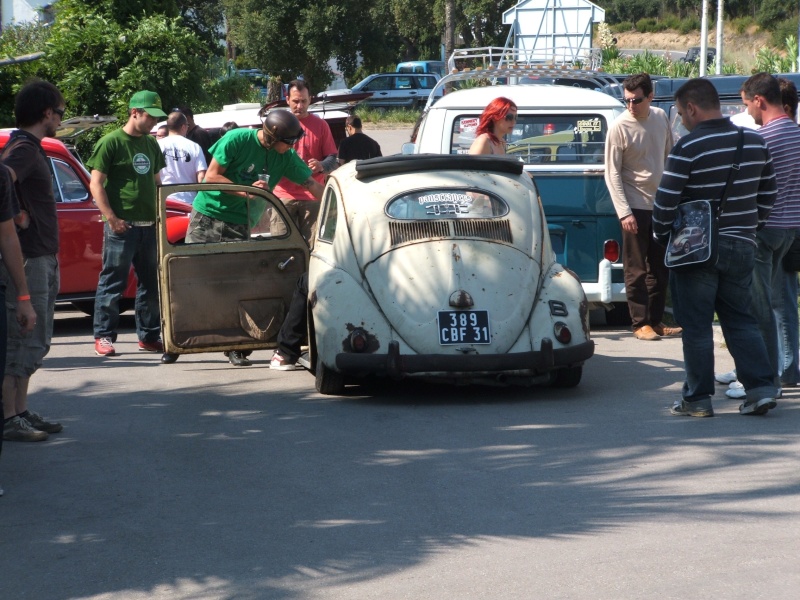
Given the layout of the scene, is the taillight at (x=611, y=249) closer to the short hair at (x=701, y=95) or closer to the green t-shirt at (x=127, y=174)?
the short hair at (x=701, y=95)

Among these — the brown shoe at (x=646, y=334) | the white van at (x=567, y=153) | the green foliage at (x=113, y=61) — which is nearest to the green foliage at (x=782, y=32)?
the green foliage at (x=113, y=61)

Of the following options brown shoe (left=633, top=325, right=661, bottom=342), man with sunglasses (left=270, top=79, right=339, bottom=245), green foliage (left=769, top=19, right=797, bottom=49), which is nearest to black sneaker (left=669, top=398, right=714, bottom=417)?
brown shoe (left=633, top=325, right=661, bottom=342)

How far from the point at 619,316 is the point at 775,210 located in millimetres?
3831

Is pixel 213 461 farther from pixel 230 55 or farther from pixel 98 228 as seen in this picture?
pixel 230 55

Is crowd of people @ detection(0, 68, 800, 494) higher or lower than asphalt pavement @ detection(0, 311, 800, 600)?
higher

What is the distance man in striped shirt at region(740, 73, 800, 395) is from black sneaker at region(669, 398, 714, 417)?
550 millimetres

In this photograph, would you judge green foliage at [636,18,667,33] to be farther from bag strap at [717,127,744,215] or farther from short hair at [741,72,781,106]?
bag strap at [717,127,744,215]

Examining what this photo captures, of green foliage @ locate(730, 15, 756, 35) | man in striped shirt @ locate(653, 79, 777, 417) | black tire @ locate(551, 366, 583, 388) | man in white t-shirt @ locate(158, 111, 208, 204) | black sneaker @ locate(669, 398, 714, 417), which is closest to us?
man in striped shirt @ locate(653, 79, 777, 417)

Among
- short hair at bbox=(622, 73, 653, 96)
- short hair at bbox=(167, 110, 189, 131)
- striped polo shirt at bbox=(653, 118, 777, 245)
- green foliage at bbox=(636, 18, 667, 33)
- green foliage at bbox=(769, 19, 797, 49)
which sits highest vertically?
green foliage at bbox=(636, 18, 667, 33)

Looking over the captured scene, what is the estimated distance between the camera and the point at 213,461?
660cm

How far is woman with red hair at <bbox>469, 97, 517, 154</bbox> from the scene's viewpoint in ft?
32.5

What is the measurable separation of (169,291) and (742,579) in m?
5.44

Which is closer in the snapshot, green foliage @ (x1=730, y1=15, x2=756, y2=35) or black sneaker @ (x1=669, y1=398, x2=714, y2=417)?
black sneaker @ (x1=669, y1=398, x2=714, y2=417)

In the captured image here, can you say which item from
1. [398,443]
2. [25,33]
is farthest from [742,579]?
[25,33]
